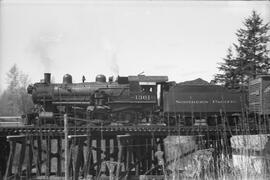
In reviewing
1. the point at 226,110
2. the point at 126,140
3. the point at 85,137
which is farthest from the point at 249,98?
the point at 85,137

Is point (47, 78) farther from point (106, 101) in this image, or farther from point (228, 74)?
point (228, 74)

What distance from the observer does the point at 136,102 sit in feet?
59.2

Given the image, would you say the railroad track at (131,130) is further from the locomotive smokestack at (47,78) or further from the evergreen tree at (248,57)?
the evergreen tree at (248,57)

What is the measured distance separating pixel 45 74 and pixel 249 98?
10491mm

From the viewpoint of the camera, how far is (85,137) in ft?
44.3

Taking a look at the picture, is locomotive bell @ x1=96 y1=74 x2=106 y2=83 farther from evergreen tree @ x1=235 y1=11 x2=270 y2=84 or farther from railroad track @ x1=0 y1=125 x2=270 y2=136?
evergreen tree @ x1=235 y1=11 x2=270 y2=84

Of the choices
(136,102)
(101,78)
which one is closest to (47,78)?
(101,78)

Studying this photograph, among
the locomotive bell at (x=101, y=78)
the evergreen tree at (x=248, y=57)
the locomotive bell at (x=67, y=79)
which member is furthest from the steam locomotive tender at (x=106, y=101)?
the evergreen tree at (x=248, y=57)

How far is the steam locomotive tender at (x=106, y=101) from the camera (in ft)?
58.5

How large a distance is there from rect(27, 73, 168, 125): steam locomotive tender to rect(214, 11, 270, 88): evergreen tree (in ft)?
45.7

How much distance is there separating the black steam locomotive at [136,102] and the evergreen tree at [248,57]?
1333 centimetres

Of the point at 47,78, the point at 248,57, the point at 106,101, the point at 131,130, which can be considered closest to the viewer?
the point at 131,130

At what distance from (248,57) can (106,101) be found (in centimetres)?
1732

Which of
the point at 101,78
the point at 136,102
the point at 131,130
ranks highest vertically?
the point at 101,78
